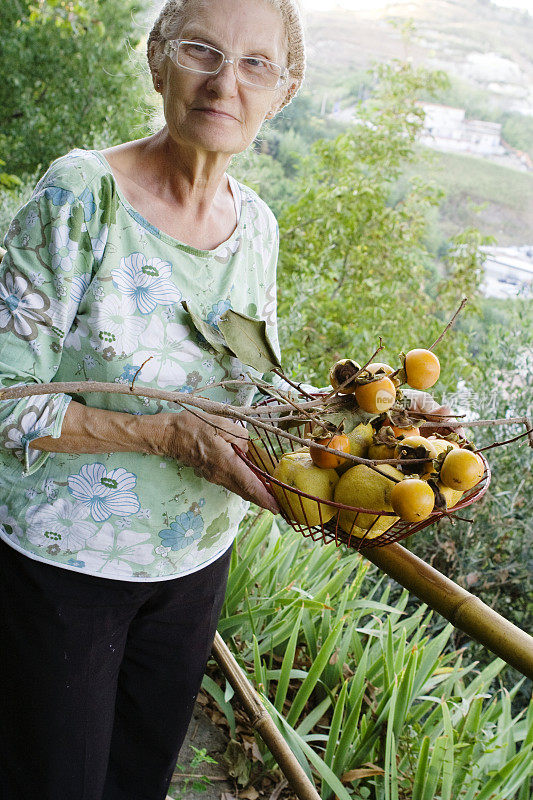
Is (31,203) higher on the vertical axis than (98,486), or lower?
higher

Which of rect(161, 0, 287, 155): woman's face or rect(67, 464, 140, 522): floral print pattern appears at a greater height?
rect(161, 0, 287, 155): woman's face

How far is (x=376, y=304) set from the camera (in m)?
4.69

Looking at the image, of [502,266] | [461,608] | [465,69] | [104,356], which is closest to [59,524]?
[104,356]

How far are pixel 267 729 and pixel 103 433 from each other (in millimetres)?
932

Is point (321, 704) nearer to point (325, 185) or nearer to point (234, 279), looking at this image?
point (234, 279)

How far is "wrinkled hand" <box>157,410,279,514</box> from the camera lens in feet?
4.09

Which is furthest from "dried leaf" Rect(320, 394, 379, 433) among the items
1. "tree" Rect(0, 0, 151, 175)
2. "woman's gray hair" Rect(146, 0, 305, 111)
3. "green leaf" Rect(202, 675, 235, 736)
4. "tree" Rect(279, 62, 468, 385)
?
"tree" Rect(0, 0, 151, 175)

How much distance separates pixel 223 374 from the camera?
4.79ft

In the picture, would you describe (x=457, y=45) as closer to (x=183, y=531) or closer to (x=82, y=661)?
(x=183, y=531)

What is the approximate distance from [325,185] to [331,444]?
4.22 meters

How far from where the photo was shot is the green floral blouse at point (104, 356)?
119cm

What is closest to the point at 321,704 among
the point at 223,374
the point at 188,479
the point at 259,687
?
the point at 259,687

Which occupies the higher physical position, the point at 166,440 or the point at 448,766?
the point at 166,440

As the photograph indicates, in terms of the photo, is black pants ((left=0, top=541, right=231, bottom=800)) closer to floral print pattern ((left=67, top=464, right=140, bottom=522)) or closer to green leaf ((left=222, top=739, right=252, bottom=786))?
floral print pattern ((left=67, top=464, right=140, bottom=522))
